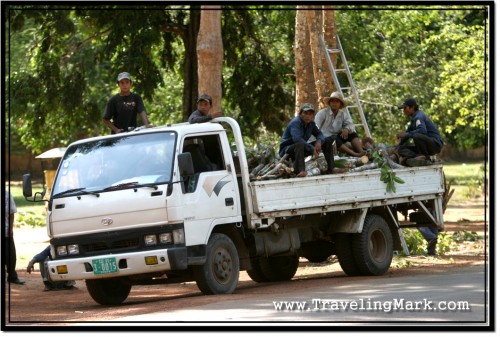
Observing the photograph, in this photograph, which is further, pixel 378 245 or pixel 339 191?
pixel 378 245

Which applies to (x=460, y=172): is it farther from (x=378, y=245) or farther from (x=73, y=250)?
(x=73, y=250)

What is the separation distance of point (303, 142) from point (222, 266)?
7.87 ft

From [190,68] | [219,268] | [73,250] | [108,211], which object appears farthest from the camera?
[190,68]

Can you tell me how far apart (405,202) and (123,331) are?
8054 millimetres

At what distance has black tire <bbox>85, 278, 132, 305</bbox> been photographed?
1538 centimetres

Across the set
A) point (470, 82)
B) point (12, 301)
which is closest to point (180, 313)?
point (12, 301)

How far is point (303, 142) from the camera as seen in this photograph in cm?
1645

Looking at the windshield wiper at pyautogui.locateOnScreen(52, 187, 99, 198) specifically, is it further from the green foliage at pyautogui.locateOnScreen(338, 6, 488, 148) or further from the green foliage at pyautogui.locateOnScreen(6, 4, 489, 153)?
the green foliage at pyautogui.locateOnScreen(338, 6, 488, 148)

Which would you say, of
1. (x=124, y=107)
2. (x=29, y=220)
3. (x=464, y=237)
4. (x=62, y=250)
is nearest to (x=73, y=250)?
(x=62, y=250)

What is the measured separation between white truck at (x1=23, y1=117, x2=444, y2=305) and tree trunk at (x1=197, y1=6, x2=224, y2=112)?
540 centimetres

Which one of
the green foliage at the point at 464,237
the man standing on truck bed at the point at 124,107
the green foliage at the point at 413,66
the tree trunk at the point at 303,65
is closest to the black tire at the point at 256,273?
the man standing on truck bed at the point at 124,107

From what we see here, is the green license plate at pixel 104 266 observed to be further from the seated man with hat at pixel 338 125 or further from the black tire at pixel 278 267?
the seated man with hat at pixel 338 125

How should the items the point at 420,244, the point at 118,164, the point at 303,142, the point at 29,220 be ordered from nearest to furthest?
the point at 118,164
the point at 303,142
the point at 420,244
the point at 29,220

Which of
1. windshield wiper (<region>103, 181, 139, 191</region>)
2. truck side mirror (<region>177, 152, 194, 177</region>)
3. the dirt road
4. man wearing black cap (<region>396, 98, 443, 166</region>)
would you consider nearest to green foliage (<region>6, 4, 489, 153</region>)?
the dirt road
